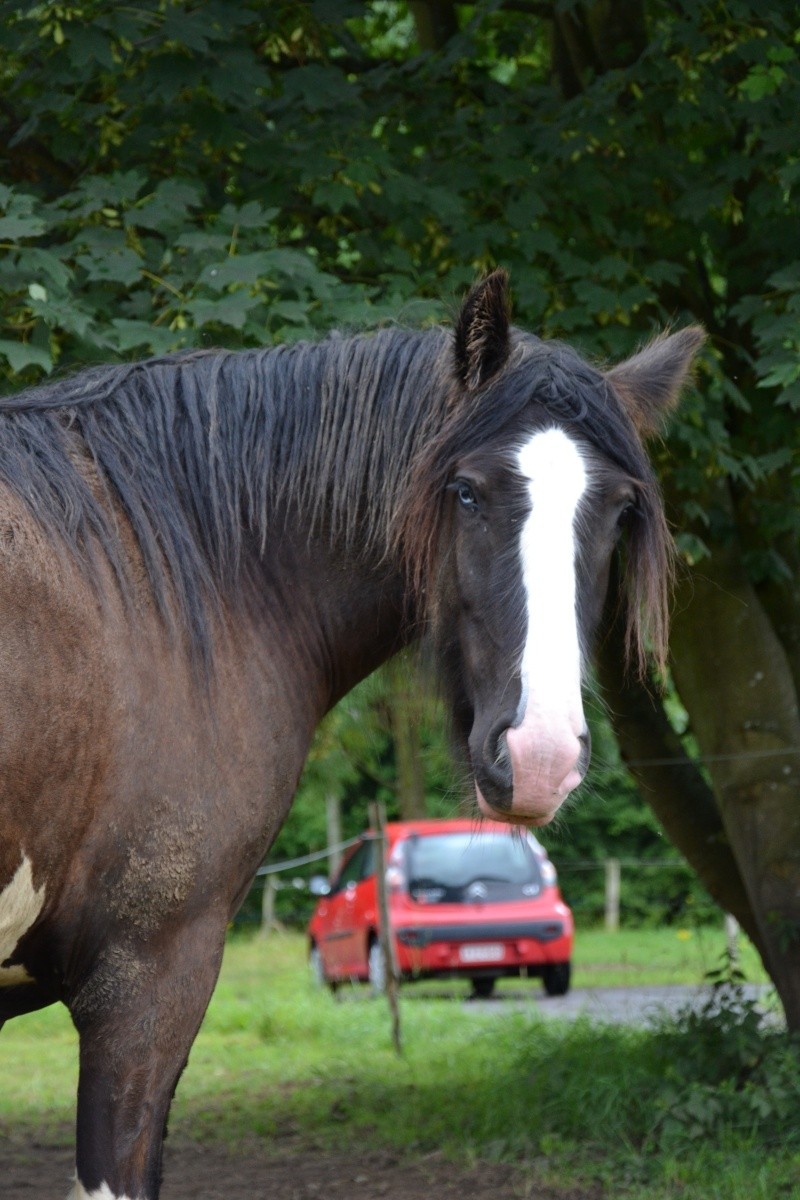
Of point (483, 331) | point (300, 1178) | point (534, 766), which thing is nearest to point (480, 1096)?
point (300, 1178)

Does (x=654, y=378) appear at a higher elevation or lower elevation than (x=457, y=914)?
higher

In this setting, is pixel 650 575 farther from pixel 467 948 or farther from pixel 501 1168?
pixel 467 948

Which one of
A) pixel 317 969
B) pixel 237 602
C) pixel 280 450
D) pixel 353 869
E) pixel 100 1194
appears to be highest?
pixel 280 450

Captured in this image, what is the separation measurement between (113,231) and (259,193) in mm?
824

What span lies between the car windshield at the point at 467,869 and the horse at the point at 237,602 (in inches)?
400

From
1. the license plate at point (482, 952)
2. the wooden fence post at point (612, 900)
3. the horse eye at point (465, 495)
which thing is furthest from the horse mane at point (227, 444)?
the wooden fence post at point (612, 900)

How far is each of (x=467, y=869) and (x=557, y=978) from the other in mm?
1376

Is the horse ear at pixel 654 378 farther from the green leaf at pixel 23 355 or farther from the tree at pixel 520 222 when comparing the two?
the green leaf at pixel 23 355

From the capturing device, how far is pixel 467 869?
13570 millimetres

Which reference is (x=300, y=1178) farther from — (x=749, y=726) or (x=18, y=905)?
(x=18, y=905)

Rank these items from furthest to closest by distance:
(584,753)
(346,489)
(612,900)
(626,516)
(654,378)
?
(612,900) → (654,378) → (346,489) → (626,516) → (584,753)

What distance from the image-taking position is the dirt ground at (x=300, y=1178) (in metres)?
5.31

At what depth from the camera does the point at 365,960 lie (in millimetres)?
13008

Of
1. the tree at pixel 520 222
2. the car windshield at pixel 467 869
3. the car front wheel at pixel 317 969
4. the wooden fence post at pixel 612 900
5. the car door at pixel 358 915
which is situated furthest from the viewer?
the wooden fence post at pixel 612 900
